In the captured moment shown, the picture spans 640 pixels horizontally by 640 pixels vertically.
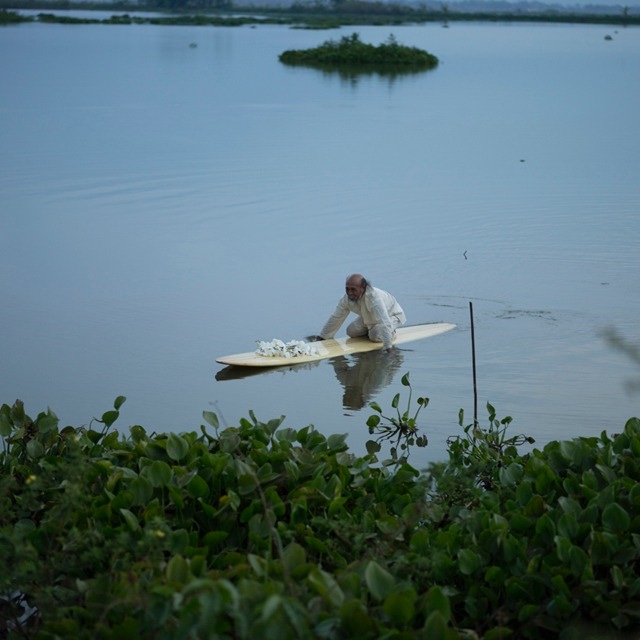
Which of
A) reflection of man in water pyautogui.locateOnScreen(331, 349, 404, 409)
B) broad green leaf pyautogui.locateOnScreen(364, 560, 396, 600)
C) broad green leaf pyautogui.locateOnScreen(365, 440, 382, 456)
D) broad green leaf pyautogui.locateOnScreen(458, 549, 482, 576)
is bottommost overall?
reflection of man in water pyautogui.locateOnScreen(331, 349, 404, 409)

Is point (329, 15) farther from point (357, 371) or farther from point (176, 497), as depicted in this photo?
point (176, 497)

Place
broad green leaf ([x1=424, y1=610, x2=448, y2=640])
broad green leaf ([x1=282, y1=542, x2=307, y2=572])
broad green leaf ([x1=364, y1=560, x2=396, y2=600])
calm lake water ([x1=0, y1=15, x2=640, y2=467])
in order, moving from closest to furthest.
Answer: broad green leaf ([x1=424, y1=610, x2=448, y2=640]) < broad green leaf ([x1=364, y1=560, x2=396, y2=600]) < broad green leaf ([x1=282, y1=542, x2=307, y2=572]) < calm lake water ([x1=0, y1=15, x2=640, y2=467])

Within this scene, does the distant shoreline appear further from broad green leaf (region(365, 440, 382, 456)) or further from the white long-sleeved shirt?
broad green leaf (region(365, 440, 382, 456))

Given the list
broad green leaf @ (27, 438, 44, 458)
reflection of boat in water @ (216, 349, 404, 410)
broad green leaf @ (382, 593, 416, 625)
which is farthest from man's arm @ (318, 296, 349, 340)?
broad green leaf @ (382, 593, 416, 625)

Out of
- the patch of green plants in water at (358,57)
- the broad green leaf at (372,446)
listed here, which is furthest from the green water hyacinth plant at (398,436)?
the patch of green plants in water at (358,57)

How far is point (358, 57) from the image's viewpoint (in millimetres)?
47969

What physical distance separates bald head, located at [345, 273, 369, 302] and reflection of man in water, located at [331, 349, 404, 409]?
0.68 metres

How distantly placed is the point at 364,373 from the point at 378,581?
21.6 ft

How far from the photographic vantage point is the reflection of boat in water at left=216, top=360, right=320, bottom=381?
34.3 feet

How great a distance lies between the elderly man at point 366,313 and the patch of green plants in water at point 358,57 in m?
37.8

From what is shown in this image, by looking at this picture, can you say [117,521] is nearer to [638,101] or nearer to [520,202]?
[520,202]

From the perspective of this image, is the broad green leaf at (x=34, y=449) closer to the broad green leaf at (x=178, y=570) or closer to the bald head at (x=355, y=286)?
the broad green leaf at (x=178, y=570)

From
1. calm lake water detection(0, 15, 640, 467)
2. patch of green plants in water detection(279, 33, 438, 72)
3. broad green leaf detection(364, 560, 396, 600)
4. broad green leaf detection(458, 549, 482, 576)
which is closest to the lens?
broad green leaf detection(364, 560, 396, 600)

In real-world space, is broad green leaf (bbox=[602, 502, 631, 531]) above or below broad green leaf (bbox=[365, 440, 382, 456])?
above
